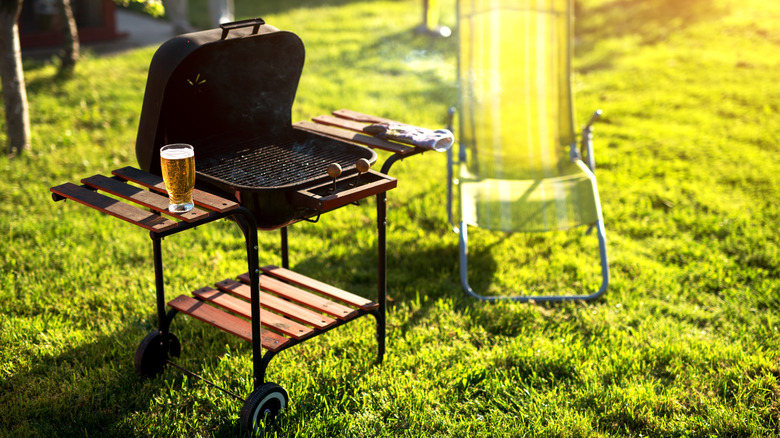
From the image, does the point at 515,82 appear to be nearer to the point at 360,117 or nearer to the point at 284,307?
the point at 360,117

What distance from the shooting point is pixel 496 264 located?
14.6 ft

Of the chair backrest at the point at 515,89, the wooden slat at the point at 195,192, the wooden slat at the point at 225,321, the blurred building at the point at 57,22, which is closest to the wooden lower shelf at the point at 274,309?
the wooden slat at the point at 225,321

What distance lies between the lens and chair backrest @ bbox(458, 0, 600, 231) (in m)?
4.91

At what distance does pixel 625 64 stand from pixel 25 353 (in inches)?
314

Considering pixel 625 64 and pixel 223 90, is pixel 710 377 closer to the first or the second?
pixel 223 90

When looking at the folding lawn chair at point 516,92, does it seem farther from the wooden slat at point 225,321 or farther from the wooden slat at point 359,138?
the wooden slat at point 225,321

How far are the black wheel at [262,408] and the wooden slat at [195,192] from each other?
0.82 meters

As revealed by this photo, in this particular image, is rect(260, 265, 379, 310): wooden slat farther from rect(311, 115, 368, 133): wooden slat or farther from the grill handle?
the grill handle

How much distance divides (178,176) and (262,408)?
3.48 ft

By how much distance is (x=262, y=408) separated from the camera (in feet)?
9.54

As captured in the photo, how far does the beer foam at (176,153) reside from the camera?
243cm

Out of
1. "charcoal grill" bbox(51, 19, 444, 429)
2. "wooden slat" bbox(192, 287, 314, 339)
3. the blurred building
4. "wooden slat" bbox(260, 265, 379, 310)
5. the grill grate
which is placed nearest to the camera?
"charcoal grill" bbox(51, 19, 444, 429)

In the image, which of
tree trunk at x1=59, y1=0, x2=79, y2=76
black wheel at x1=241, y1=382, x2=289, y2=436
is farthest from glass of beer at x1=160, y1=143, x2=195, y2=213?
tree trunk at x1=59, y1=0, x2=79, y2=76

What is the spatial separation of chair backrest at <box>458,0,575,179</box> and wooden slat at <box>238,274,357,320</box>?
1.89 m
